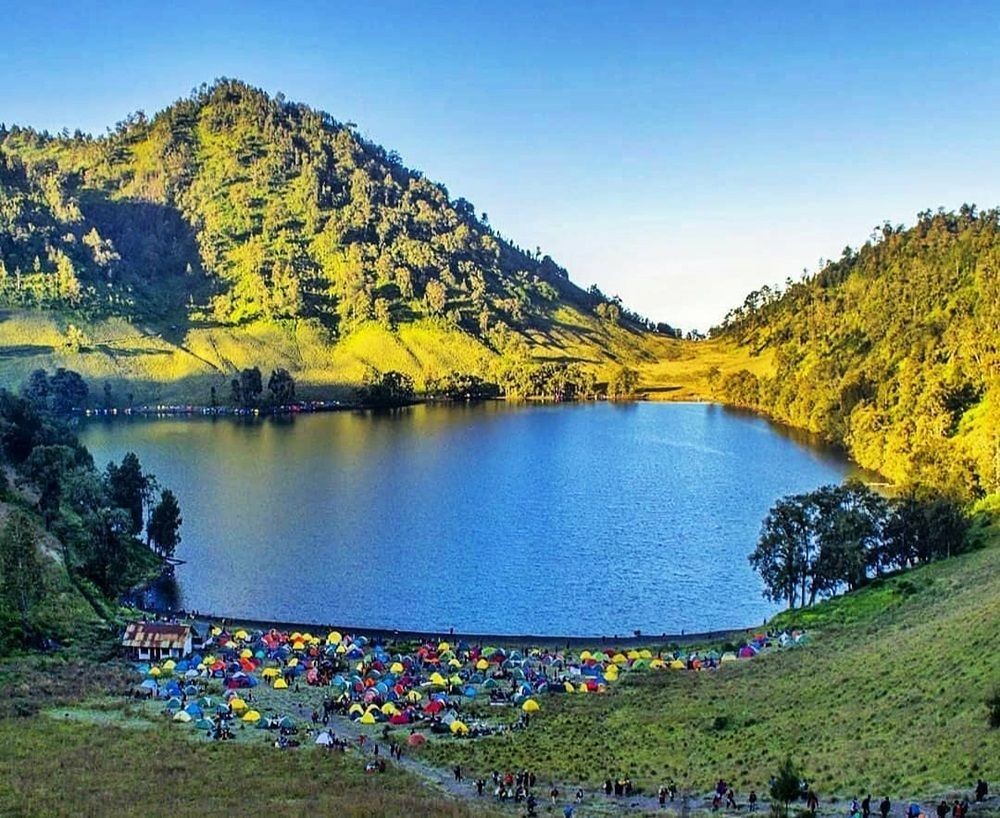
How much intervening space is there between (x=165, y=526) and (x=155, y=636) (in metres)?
36.7

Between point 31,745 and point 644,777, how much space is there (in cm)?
3085

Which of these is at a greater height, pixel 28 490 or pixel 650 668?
pixel 28 490

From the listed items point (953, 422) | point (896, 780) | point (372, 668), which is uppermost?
Answer: point (953, 422)

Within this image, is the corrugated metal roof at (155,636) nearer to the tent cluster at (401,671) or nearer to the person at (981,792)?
the tent cluster at (401,671)

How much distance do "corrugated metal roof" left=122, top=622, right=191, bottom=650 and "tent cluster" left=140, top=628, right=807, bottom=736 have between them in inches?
95.6

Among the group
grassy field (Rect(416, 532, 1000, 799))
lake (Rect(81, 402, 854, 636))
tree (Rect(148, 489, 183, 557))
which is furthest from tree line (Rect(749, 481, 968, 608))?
tree (Rect(148, 489, 183, 557))

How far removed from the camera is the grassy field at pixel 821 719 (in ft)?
126

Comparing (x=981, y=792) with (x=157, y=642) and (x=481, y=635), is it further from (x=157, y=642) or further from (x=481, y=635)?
(x=157, y=642)

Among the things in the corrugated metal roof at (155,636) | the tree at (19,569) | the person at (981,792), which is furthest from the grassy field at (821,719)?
the tree at (19,569)

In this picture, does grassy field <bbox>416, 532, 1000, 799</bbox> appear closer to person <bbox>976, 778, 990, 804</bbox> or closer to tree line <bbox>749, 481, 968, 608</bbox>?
person <bbox>976, 778, 990, 804</bbox>

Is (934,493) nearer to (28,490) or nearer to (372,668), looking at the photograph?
(372,668)

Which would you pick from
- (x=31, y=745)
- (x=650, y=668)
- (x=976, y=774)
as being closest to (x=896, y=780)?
(x=976, y=774)

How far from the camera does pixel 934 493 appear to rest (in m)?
98.6

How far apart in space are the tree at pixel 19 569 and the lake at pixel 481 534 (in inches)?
885
